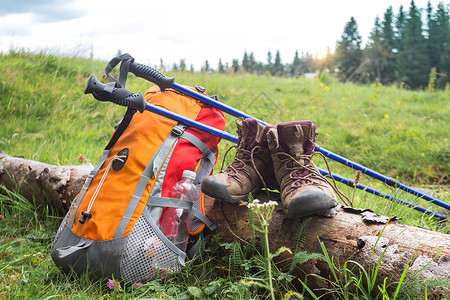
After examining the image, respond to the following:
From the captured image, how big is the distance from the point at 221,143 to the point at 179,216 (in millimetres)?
2371

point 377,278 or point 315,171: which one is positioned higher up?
point 315,171

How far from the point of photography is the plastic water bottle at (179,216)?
198 centimetres

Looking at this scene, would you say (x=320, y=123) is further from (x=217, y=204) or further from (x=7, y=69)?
(x=7, y=69)

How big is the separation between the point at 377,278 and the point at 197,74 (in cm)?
647

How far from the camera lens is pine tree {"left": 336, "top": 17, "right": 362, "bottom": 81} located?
43.5 meters

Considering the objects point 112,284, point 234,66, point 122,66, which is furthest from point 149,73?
point 234,66

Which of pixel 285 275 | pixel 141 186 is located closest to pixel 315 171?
pixel 285 275

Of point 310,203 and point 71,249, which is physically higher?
point 310,203

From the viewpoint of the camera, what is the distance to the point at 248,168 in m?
2.03

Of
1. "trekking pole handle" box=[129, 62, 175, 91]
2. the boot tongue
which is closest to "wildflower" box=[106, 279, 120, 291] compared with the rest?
the boot tongue

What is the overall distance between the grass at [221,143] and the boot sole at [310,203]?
20 cm

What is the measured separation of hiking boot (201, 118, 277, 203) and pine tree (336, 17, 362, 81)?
3917 cm

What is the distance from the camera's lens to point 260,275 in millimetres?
1773

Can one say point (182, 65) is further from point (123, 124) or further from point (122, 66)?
point (123, 124)
